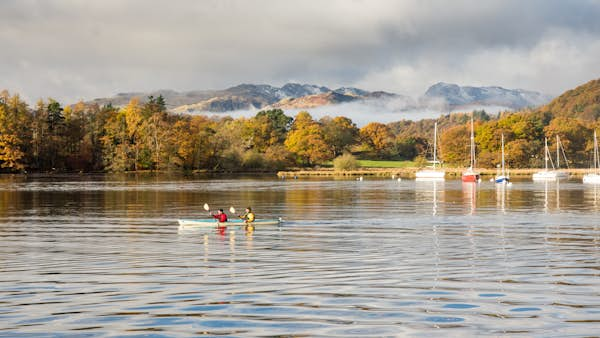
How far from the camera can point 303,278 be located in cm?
1962

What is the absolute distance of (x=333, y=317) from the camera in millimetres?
14859

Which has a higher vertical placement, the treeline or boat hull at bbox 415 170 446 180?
the treeline

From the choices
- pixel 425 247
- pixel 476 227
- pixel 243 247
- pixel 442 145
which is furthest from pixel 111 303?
pixel 442 145

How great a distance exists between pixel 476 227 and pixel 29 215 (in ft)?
94.2

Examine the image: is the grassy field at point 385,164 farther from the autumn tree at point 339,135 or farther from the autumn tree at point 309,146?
the autumn tree at point 309,146

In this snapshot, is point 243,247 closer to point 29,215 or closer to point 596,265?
point 596,265

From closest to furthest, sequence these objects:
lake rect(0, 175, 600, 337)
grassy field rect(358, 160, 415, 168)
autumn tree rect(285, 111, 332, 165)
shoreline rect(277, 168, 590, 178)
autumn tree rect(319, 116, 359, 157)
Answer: lake rect(0, 175, 600, 337) → shoreline rect(277, 168, 590, 178) → autumn tree rect(285, 111, 332, 165) → grassy field rect(358, 160, 415, 168) → autumn tree rect(319, 116, 359, 157)

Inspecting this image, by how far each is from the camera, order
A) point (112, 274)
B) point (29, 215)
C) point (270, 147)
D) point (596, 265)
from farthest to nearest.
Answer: point (270, 147)
point (29, 215)
point (596, 265)
point (112, 274)

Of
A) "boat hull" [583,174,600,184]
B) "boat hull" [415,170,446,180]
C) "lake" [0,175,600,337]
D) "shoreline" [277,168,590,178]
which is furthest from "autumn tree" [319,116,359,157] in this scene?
"lake" [0,175,600,337]

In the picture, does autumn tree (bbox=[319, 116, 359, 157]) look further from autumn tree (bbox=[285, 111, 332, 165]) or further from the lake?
the lake

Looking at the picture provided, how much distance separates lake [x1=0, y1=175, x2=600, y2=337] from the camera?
47.0ft

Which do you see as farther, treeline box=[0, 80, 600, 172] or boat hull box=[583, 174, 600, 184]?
treeline box=[0, 80, 600, 172]

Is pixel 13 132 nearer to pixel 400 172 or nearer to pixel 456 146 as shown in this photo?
pixel 400 172

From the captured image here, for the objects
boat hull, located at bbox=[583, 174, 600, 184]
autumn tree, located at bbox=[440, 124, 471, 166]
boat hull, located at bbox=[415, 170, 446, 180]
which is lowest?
boat hull, located at bbox=[583, 174, 600, 184]
